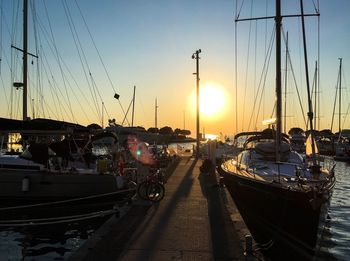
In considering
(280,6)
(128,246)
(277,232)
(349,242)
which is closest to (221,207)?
(277,232)

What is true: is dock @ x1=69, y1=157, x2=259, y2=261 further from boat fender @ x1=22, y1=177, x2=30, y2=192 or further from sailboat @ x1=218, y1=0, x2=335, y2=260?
boat fender @ x1=22, y1=177, x2=30, y2=192

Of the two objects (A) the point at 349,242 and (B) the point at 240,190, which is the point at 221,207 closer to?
(B) the point at 240,190

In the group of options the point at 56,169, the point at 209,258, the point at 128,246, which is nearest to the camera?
the point at 209,258

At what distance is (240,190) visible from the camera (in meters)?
14.8

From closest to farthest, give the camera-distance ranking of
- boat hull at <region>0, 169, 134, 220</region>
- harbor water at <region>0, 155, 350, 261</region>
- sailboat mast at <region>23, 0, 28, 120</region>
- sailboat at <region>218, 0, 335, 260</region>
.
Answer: sailboat at <region>218, 0, 335, 260</region>, harbor water at <region>0, 155, 350, 261</region>, boat hull at <region>0, 169, 134, 220</region>, sailboat mast at <region>23, 0, 28, 120</region>

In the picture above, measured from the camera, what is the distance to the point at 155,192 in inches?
591

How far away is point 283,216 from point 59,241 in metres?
5.67

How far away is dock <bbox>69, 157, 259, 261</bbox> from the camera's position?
8.51 metres

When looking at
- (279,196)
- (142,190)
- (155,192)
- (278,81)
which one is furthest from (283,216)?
(278,81)

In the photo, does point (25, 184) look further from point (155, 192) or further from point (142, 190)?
point (155, 192)

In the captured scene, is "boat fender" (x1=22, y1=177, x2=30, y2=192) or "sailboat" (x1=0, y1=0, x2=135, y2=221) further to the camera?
"sailboat" (x1=0, y1=0, x2=135, y2=221)

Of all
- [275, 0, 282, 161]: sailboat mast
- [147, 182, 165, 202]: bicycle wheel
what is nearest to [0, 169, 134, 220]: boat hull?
[147, 182, 165, 202]: bicycle wheel

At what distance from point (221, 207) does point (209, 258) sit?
5626mm

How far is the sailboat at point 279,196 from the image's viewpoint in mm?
10789
